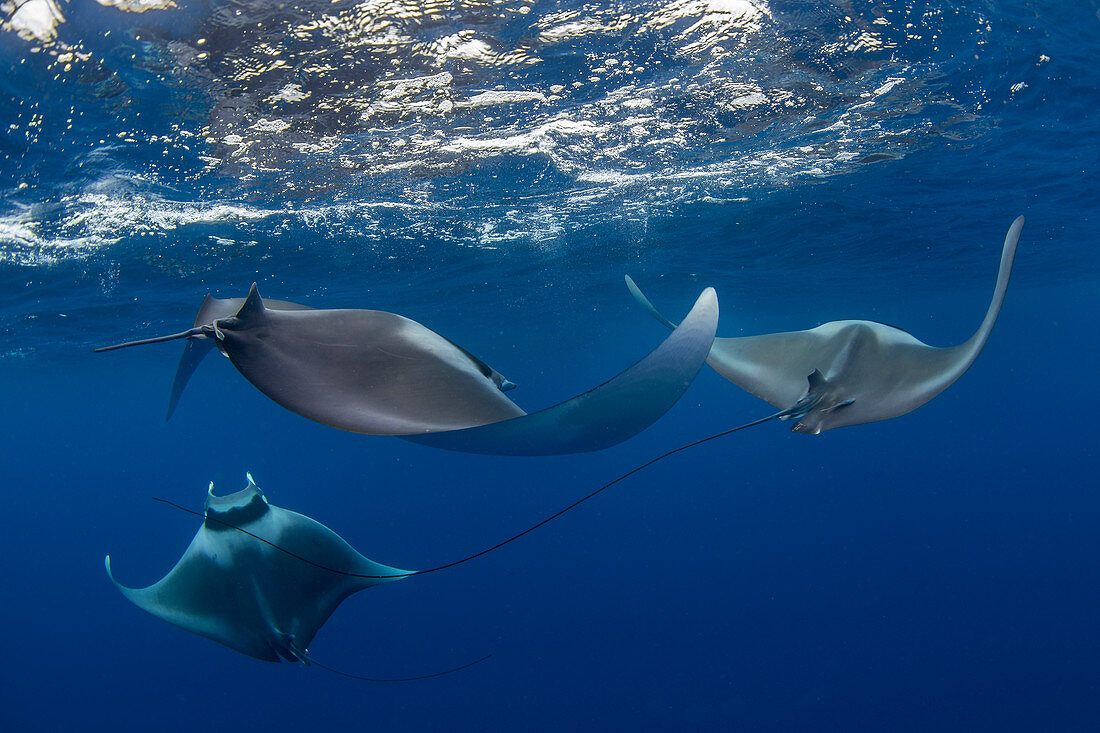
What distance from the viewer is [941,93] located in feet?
30.2

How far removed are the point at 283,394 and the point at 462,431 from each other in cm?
66

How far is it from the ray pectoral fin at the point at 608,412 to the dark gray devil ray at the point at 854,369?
1.26 meters

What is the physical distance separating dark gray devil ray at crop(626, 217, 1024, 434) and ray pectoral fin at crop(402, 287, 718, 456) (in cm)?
126

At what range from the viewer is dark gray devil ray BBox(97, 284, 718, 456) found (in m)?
1.74

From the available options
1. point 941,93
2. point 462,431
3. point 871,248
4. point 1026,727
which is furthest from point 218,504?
point 1026,727

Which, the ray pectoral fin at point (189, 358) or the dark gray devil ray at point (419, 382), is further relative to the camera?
the ray pectoral fin at point (189, 358)

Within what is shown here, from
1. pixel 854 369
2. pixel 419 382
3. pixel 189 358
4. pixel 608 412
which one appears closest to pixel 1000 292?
pixel 854 369

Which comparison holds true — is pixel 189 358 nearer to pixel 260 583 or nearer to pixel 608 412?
pixel 260 583

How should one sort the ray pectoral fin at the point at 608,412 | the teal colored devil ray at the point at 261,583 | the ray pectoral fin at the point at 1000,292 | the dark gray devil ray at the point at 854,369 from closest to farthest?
the ray pectoral fin at the point at 608,412 < the ray pectoral fin at the point at 1000,292 < the dark gray devil ray at the point at 854,369 < the teal colored devil ray at the point at 261,583

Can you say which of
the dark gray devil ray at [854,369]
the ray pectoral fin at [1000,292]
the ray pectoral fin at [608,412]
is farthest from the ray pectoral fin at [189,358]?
the ray pectoral fin at [1000,292]

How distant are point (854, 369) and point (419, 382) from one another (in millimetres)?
2571

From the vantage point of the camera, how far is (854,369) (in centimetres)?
326

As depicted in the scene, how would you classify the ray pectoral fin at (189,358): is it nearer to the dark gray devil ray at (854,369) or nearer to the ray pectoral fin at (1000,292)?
the dark gray devil ray at (854,369)

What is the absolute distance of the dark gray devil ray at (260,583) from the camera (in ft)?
12.6
